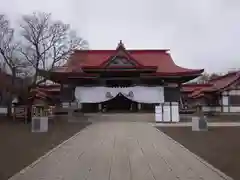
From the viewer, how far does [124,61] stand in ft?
130

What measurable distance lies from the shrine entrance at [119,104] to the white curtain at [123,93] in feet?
7.03

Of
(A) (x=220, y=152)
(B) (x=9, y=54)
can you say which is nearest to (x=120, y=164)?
(A) (x=220, y=152)

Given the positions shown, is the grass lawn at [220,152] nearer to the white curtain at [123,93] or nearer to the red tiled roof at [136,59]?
the white curtain at [123,93]

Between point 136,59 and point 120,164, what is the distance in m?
34.7

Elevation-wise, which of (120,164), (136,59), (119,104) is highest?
(136,59)

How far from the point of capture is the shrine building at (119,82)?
38.9m

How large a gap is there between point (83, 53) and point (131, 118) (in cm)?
1315

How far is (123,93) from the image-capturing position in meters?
39.2

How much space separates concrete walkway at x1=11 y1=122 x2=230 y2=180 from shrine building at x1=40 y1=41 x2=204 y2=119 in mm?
25106

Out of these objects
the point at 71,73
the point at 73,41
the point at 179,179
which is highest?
the point at 73,41

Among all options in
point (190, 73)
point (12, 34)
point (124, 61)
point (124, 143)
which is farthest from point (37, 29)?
point (124, 143)

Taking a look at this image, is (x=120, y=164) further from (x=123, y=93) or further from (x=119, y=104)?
(x=119, y=104)

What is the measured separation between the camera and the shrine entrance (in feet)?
136

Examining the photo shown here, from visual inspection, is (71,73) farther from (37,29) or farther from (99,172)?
(99,172)
